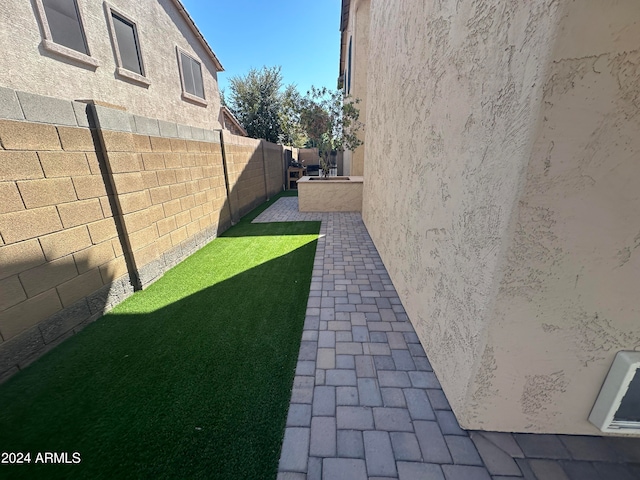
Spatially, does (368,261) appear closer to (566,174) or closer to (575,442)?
(575,442)

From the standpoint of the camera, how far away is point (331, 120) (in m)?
8.80

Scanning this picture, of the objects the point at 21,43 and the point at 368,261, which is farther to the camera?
the point at 21,43

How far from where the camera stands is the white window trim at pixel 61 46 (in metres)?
5.46

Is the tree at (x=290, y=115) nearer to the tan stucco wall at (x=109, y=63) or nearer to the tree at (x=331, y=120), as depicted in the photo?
the tree at (x=331, y=120)

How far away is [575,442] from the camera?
5.24ft

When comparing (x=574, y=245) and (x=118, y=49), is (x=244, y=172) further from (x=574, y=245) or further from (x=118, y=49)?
(x=574, y=245)

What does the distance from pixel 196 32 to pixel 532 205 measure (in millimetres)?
14183

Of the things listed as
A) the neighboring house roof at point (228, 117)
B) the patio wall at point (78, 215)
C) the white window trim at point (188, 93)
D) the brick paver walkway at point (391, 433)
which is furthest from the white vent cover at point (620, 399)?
the neighboring house roof at point (228, 117)

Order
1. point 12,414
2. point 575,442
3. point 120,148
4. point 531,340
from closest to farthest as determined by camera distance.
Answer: point 531,340
point 575,442
point 12,414
point 120,148

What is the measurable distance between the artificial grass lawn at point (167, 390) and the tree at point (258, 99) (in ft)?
55.7

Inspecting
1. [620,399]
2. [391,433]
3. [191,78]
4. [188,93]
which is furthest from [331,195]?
[191,78]

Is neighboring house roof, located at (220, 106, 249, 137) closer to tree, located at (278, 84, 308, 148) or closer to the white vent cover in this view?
tree, located at (278, 84, 308, 148)

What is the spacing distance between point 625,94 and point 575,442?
79.0 inches

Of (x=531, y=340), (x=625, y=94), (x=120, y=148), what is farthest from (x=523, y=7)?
(x=120, y=148)
